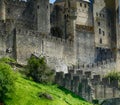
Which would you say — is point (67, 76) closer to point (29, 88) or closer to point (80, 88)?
point (80, 88)

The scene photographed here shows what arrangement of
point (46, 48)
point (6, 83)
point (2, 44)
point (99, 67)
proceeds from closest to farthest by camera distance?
1. point (6, 83)
2. point (2, 44)
3. point (46, 48)
4. point (99, 67)

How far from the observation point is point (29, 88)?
183 feet

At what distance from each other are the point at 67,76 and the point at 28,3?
54.2 ft

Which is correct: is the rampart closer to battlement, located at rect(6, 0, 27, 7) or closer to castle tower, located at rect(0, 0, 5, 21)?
castle tower, located at rect(0, 0, 5, 21)

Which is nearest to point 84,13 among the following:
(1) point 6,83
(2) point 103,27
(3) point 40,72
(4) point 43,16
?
(2) point 103,27

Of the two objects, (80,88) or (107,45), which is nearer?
(80,88)

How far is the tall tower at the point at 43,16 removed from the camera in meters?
74.2

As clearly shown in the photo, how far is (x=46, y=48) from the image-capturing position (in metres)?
71.4

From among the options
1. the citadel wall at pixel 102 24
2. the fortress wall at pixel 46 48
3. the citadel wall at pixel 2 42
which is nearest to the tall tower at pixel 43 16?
the fortress wall at pixel 46 48

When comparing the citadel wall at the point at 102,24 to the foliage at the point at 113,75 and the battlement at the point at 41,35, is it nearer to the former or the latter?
the battlement at the point at 41,35

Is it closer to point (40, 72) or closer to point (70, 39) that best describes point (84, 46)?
point (70, 39)

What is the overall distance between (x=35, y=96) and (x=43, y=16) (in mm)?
21595

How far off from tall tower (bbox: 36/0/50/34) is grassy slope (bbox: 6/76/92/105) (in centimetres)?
1541

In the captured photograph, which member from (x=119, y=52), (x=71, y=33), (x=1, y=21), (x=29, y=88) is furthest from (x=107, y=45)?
(x=29, y=88)
